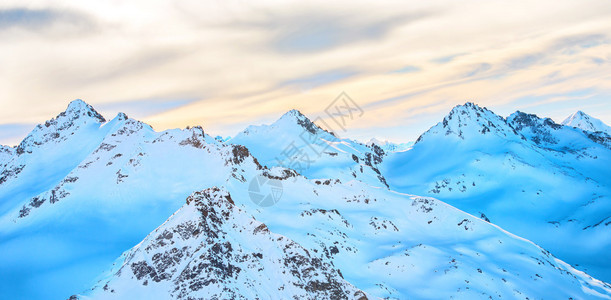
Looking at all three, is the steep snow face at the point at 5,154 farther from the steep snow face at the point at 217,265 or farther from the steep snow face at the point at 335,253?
the steep snow face at the point at 217,265

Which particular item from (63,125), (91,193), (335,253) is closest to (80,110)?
(63,125)

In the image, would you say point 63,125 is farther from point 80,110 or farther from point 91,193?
point 91,193

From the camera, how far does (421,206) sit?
4953 inches

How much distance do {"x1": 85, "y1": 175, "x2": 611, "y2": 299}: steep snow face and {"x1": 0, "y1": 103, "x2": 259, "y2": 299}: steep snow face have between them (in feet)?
53.2

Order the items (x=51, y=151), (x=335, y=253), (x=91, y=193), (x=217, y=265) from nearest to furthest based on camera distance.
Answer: (x=217, y=265), (x=335, y=253), (x=91, y=193), (x=51, y=151)

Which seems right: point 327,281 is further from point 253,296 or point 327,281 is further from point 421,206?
point 421,206

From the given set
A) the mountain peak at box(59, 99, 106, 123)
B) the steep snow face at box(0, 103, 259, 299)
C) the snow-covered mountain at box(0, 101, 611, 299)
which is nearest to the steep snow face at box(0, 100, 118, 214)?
the mountain peak at box(59, 99, 106, 123)

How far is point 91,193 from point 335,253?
75.7m

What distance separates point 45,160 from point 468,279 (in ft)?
479

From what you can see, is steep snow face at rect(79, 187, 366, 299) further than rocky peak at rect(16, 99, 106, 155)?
No

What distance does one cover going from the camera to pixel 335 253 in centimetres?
9194

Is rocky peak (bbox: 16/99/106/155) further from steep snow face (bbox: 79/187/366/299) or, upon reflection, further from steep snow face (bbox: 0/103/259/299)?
steep snow face (bbox: 79/187/366/299)

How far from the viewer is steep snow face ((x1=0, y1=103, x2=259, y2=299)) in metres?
93.4

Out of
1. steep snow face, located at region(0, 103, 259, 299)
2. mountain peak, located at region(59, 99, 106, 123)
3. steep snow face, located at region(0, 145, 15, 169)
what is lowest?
steep snow face, located at region(0, 103, 259, 299)
